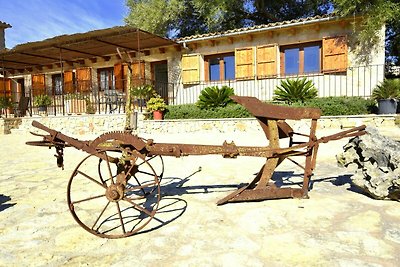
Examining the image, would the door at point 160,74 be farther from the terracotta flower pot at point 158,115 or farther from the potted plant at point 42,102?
the potted plant at point 42,102

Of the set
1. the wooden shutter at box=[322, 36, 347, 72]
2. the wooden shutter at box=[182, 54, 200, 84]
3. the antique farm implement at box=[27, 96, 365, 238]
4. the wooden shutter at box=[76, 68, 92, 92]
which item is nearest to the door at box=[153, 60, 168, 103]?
the wooden shutter at box=[182, 54, 200, 84]

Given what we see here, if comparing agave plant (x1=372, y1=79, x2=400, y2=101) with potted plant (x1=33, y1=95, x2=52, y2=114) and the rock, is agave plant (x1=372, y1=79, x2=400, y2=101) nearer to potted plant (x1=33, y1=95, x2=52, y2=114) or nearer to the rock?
the rock

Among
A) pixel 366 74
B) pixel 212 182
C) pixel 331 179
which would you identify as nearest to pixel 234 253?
pixel 212 182

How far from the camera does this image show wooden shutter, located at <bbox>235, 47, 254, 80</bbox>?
13078 millimetres

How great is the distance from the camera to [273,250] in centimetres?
250

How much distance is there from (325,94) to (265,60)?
2795 mm

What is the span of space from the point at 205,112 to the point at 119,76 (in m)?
6.49

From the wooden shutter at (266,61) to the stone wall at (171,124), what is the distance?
336 cm

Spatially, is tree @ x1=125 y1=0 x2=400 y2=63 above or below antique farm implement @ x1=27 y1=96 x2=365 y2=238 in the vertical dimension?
above

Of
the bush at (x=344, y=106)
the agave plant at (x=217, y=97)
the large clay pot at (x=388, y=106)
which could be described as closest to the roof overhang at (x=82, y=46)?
the agave plant at (x=217, y=97)

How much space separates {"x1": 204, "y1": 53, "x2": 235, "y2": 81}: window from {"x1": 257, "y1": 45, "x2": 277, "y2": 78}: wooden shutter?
144 cm

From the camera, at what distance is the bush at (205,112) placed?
11.1m

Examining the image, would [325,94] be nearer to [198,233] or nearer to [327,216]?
[327,216]

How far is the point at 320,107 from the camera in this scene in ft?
33.1
